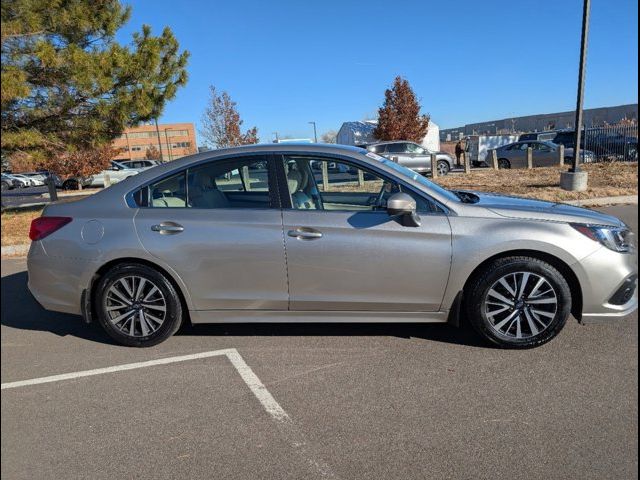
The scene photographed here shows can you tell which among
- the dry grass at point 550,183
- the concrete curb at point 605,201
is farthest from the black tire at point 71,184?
the concrete curb at point 605,201

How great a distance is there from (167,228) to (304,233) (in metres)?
1.07

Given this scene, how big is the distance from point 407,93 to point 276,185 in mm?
37645

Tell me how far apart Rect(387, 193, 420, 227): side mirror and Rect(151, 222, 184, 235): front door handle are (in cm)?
161

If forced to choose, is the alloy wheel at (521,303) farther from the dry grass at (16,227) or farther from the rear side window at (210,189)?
the dry grass at (16,227)

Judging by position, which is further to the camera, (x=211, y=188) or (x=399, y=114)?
(x=399, y=114)

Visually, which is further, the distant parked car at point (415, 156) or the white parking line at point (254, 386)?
the distant parked car at point (415, 156)

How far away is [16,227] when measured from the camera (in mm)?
10086

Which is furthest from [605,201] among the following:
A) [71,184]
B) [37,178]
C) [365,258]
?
[37,178]

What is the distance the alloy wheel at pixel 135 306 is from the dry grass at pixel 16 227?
585cm

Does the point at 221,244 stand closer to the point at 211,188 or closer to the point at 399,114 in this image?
the point at 211,188

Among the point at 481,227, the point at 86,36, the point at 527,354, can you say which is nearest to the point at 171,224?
the point at 481,227

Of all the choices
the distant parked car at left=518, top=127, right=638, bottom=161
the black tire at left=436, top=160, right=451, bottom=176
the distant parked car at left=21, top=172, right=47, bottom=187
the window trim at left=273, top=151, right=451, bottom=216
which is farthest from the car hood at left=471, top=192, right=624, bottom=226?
the distant parked car at left=21, top=172, right=47, bottom=187

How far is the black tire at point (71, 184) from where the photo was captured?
2686 cm

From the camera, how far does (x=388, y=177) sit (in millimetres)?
3789
